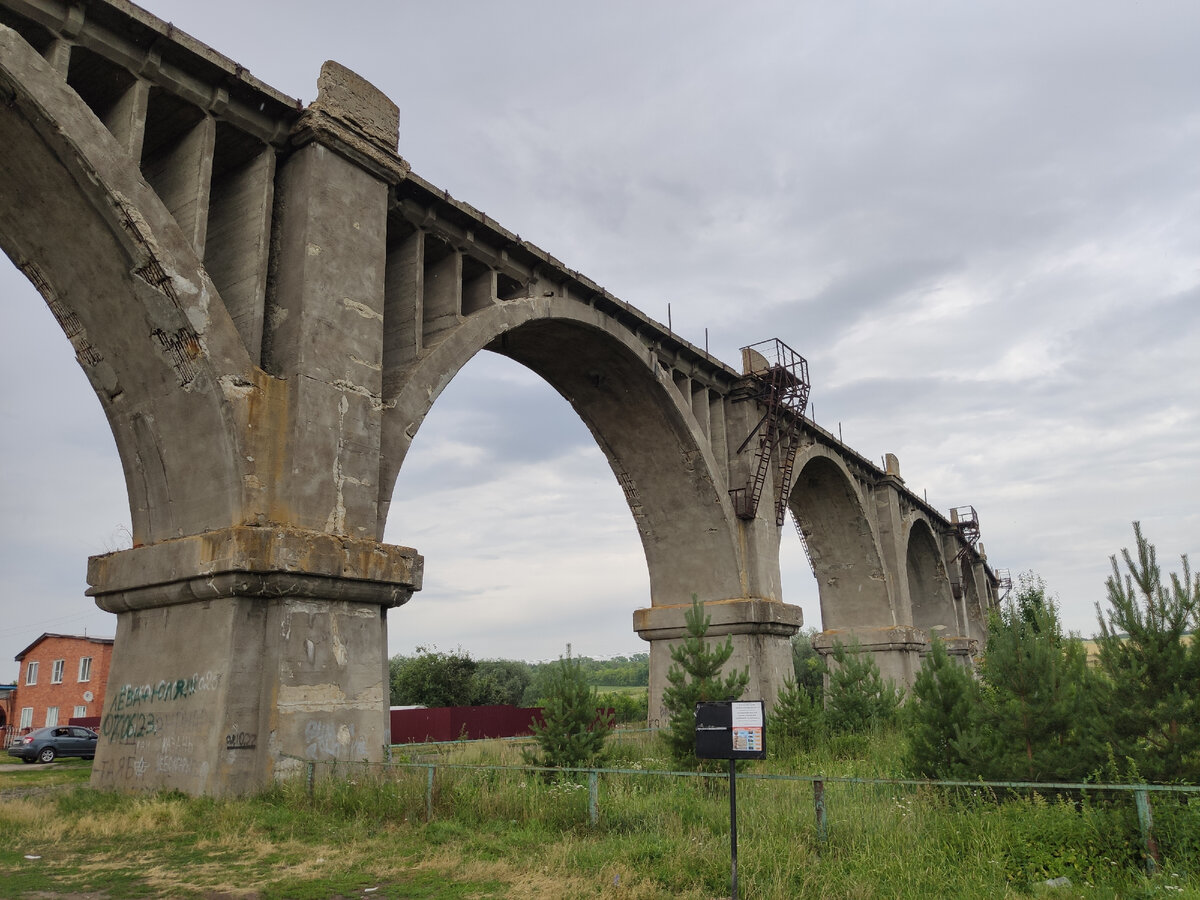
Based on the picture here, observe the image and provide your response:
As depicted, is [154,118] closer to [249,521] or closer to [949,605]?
[249,521]

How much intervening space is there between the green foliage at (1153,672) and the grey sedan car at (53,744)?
23.8 metres

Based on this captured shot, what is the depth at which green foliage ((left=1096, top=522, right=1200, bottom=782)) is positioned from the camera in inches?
280

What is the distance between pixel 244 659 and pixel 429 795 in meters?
2.54

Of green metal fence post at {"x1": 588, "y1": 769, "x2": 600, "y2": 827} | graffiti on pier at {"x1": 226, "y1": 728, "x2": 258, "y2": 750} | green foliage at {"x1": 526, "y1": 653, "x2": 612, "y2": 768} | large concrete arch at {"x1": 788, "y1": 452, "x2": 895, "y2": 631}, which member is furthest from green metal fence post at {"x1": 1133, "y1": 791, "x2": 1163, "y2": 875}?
large concrete arch at {"x1": 788, "y1": 452, "x2": 895, "y2": 631}

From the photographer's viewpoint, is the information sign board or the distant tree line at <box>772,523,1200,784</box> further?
the distant tree line at <box>772,523,1200,784</box>

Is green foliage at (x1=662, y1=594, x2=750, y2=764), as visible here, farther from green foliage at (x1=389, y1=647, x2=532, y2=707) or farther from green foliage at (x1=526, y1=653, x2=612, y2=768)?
green foliage at (x1=389, y1=647, x2=532, y2=707)

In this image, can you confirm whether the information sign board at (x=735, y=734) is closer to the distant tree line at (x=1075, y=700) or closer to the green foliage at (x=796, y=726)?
the distant tree line at (x=1075, y=700)

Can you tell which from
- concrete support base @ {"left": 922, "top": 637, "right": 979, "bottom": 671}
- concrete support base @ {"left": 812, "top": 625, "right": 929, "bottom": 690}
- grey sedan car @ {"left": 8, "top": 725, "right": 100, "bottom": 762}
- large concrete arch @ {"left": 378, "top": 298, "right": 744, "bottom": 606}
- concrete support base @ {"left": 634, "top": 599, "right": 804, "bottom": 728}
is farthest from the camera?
concrete support base @ {"left": 922, "top": 637, "right": 979, "bottom": 671}

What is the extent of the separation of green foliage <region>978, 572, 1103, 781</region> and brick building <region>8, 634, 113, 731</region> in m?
39.0

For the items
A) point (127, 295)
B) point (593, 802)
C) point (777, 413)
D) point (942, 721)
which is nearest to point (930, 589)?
point (777, 413)

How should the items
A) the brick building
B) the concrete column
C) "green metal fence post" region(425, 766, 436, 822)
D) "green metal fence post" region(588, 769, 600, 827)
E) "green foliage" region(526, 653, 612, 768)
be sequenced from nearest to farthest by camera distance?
"green metal fence post" region(588, 769, 600, 827), "green metal fence post" region(425, 766, 436, 822), the concrete column, "green foliage" region(526, 653, 612, 768), the brick building

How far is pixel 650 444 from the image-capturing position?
1972 cm

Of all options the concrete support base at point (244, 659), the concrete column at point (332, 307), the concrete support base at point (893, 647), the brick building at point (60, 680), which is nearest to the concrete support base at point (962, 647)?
the concrete support base at point (893, 647)

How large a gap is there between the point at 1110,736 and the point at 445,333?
376 inches
